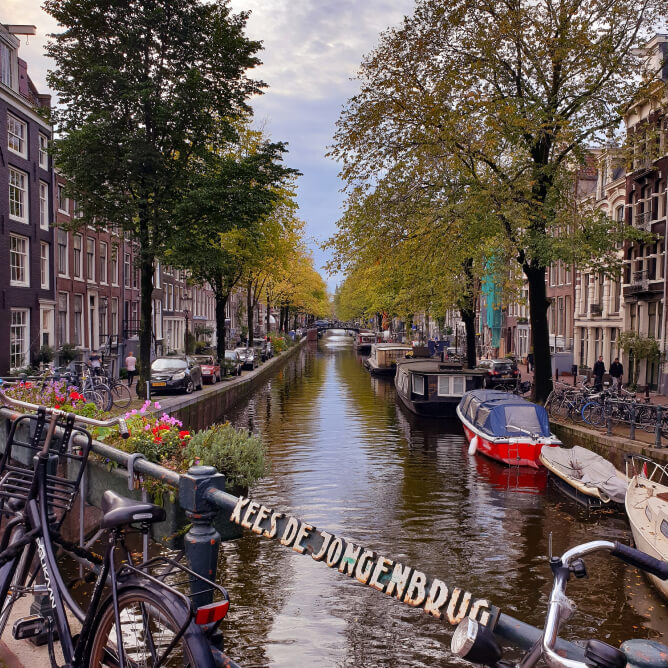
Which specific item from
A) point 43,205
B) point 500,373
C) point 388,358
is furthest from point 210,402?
point 388,358

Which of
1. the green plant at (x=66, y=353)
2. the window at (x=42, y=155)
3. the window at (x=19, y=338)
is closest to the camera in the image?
the window at (x=19, y=338)

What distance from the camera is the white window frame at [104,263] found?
121 feet

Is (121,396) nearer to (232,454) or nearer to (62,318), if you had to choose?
(62,318)

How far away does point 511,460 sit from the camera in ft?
58.5

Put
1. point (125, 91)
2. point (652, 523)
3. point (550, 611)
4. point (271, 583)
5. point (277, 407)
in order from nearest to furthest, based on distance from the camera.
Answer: point (550, 611), point (271, 583), point (652, 523), point (125, 91), point (277, 407)

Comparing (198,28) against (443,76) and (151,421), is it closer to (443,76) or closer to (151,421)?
(443,76)

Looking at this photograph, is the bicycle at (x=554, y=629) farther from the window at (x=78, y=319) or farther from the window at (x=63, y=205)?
the window at (x=78, y=319)

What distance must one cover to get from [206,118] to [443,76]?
8.26 m

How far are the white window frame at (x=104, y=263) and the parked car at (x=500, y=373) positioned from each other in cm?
2194

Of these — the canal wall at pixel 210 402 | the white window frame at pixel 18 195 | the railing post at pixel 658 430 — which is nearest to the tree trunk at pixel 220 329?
the canal wall at pixel 210 402

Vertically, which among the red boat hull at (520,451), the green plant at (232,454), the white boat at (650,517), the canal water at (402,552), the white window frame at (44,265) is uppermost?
the white window frame at (44,265)

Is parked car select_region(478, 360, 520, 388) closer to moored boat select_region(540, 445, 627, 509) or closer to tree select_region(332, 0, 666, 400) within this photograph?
tree select_region(332, 0, 666, 400)

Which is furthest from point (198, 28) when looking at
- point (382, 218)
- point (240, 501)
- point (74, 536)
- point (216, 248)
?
point (240, 501)

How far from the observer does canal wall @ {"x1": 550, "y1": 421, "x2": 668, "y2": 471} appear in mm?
16516
